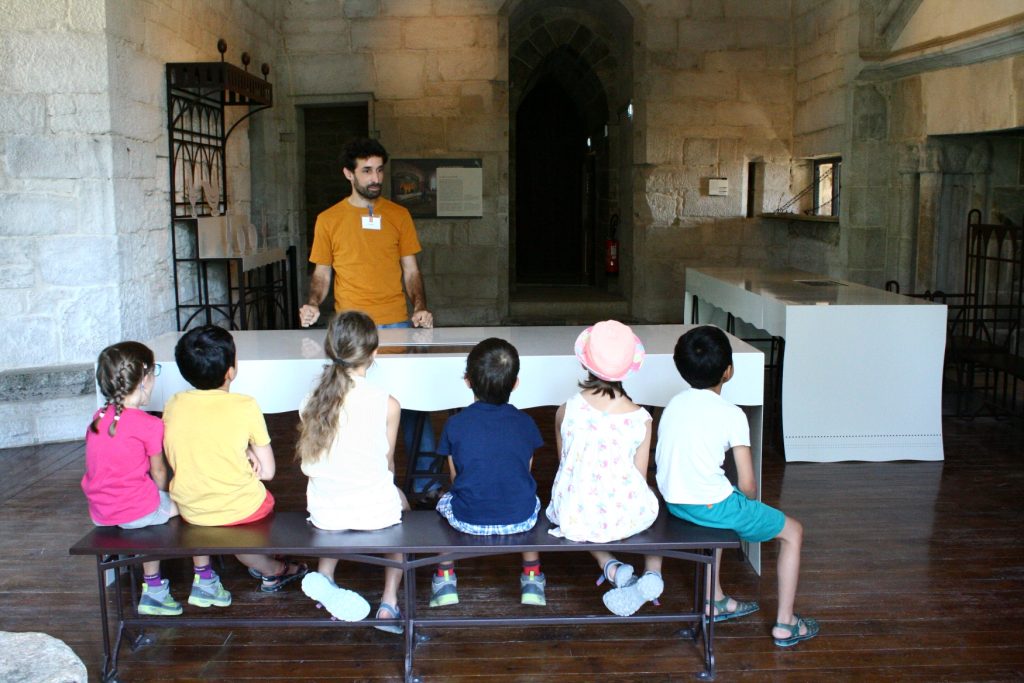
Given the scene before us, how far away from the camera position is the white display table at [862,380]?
17.4ft

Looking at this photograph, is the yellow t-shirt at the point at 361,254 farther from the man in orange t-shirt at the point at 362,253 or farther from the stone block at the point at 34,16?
the stone block at the point at 34,16

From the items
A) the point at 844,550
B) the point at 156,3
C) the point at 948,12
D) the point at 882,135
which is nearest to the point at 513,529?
the point at 844,550

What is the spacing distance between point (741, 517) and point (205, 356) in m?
1.67

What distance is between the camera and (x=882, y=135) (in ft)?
26.7

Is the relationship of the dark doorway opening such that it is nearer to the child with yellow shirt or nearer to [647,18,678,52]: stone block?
[647,18,678,52]: stone block

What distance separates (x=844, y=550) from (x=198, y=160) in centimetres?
495

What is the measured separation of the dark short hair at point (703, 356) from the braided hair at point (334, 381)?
3.09 ft

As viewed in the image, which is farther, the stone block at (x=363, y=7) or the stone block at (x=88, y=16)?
the stone block at (x=363, y=7)

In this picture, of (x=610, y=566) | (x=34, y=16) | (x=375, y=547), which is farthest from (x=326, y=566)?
(x=34, y=16)

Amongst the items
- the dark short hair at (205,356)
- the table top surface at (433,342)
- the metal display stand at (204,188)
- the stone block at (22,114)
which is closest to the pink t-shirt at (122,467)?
the dark short hair at (205,356)

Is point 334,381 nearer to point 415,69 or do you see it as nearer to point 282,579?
point 282,579

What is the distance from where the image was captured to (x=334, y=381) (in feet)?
10.3

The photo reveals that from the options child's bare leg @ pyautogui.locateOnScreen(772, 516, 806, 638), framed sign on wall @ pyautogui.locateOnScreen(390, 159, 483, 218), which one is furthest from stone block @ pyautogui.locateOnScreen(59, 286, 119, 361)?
framed sign on wall @ pyautogui.locateOnScreen(390, 159, 483, 218)

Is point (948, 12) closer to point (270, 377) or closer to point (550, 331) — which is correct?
point (550, 331)
